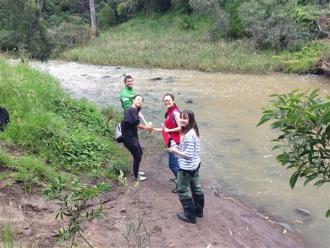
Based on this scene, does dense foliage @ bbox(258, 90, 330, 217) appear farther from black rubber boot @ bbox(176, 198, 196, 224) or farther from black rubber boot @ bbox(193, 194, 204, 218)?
black rubber boot @ bbox(193, 194, 204, 218)

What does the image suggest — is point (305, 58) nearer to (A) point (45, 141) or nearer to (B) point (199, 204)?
(A) point (45, 141)

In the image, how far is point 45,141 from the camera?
25.2 ft

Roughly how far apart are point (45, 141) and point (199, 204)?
9.30 feet

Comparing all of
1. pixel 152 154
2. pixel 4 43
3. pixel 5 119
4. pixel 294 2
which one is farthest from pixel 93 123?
pixel 294 2

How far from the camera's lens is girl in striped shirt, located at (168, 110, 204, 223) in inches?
239

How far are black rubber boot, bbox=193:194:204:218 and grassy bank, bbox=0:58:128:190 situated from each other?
1790mm

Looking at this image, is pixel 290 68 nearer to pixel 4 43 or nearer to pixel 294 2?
pixel 294 2

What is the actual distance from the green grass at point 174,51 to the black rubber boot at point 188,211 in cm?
1662

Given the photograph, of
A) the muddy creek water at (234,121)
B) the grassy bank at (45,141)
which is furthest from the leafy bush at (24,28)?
the grassy bank at (45,141)

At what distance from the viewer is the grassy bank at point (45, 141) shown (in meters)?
6.89

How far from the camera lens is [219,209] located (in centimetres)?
703

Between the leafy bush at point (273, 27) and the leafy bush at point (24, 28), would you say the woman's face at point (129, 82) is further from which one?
the leafy bush at point (273, 27)

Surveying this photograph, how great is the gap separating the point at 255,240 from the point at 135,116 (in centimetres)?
260

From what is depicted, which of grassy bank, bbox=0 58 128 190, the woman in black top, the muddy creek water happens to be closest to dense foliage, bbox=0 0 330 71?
the muddy creek water
